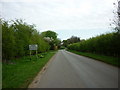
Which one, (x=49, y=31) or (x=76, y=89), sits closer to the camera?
(x=76, y=89)

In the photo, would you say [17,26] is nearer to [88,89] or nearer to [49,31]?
[88,89]

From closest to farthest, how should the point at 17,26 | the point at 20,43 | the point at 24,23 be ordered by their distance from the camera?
the point at 20,43 → the point at 17,26 → the point at 24,23

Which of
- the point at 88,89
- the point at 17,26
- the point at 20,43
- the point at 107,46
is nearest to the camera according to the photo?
the point at 88,89

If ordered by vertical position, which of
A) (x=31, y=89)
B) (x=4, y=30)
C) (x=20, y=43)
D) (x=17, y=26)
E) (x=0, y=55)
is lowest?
(x=31, y=89)

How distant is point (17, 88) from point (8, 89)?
1.15 feet

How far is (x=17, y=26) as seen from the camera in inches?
877

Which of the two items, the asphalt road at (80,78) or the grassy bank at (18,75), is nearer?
the asphalt road at (80,78)

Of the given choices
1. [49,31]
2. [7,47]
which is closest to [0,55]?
[7,47]

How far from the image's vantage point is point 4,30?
14.1m

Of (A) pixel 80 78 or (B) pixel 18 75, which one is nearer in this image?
(A) pixel 80 78

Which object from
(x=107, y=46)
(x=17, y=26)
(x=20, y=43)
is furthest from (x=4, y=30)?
(x=107, y=46)

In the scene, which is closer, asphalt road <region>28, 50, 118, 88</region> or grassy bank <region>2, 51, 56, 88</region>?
asphalt road <region>28, 50, 118, 88</region>

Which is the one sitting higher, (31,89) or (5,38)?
(5,38)

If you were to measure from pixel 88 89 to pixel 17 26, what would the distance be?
1949 cm
